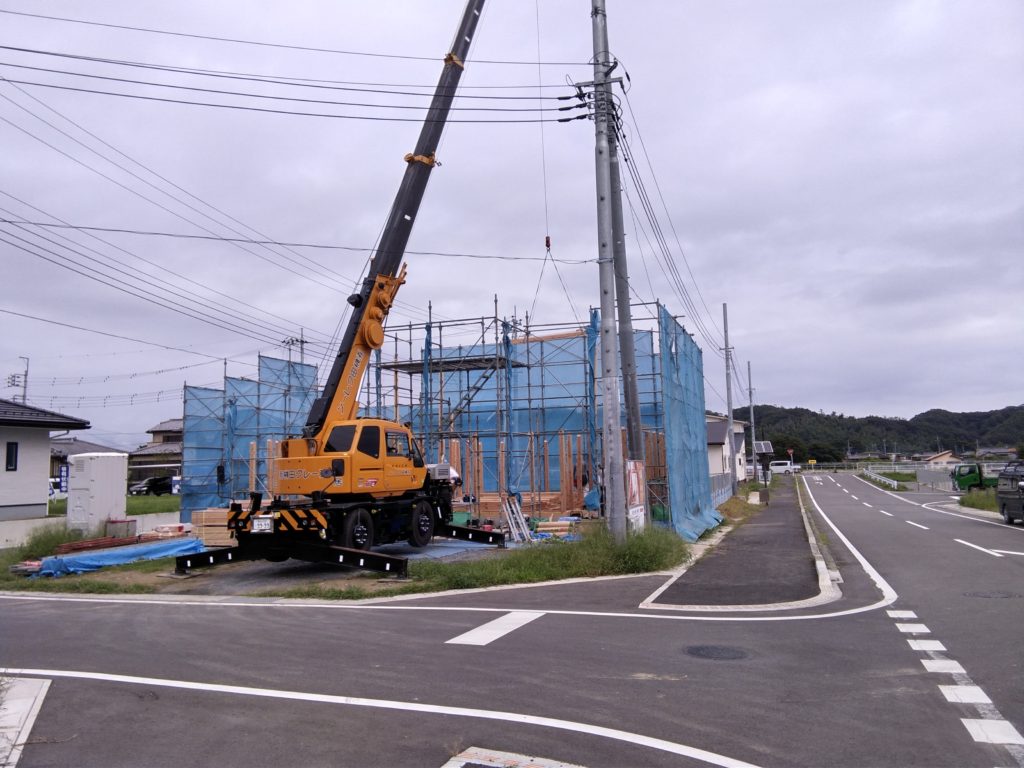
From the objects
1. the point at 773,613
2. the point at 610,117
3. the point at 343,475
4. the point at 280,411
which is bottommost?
the point at 773,613

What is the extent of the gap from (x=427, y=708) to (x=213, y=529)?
48.2ft

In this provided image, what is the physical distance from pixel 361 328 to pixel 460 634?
8.59m

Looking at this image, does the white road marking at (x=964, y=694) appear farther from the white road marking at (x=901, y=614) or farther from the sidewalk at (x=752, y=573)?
the sidewalk at (x=752, y=573)

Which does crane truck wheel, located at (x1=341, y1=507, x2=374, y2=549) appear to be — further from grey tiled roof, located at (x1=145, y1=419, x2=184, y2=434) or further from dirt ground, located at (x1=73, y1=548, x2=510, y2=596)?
grey tiled roof, located at (x1=145, y1=419, x2=184, y2=434)

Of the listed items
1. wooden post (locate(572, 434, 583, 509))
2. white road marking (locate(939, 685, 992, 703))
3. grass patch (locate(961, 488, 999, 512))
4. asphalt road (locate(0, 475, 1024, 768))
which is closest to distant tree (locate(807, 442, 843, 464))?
grass patch (locate(961, 488, 999, 512))

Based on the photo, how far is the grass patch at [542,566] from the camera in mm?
12367

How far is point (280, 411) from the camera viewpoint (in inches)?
1211

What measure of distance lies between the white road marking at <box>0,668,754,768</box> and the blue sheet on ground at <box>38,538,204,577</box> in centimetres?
873

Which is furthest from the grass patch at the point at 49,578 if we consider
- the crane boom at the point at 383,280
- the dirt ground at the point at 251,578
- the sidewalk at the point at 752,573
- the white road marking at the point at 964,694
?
the white road marking at the point at 964,694

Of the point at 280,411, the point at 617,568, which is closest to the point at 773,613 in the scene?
the point at 617,568

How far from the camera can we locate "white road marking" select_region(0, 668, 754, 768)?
15.6 ft

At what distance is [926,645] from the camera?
7621 mm

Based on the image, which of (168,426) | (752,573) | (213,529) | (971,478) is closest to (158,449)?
(168,426)

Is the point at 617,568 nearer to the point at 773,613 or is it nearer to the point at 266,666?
the point at 773,613
